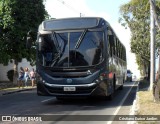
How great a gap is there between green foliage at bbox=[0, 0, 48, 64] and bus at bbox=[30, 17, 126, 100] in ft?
60.7

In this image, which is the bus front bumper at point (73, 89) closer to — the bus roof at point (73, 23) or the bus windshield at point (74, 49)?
the bus windshield at point (74, 49)

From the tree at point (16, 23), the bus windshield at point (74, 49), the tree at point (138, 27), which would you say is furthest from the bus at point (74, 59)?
the tree at point (138, 27)

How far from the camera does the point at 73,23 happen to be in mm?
16594

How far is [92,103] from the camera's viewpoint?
58.5ft

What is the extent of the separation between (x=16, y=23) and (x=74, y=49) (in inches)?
783

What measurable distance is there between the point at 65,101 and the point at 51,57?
3.06 m

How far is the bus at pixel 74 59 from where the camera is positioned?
16.1 meters

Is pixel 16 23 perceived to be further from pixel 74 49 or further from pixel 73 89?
pixel 73 89

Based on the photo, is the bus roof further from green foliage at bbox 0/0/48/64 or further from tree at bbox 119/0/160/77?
tree at bbox 119/0/160/77

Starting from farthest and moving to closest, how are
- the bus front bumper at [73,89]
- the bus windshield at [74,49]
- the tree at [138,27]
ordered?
1. the tree at [138,27]
2. the bus windshield at [74,49]
3. the bus front bumper at [73,89]

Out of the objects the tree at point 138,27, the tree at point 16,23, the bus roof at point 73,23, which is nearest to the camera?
the bus roof at point 73,23

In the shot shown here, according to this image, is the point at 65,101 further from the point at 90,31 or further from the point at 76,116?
the point at 76,116

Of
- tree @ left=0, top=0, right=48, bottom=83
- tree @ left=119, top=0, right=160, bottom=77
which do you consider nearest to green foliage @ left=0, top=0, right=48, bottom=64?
tree @ left=0, top=0, right=48, bottom=83

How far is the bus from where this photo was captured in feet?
52.7
